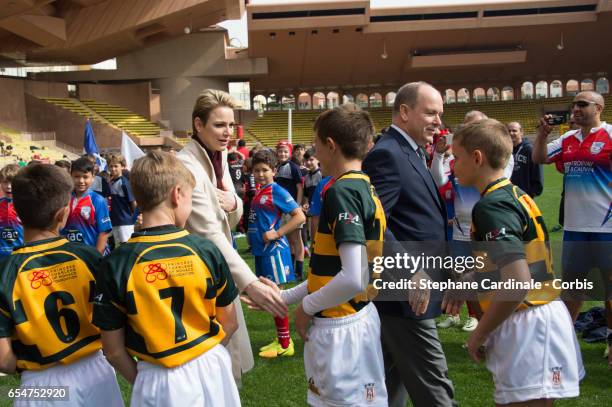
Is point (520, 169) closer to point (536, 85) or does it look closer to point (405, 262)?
point (405, 262)

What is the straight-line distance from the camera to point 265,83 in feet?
145

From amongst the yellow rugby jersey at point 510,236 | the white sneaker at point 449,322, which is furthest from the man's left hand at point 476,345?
the white sneaker at point 449,322

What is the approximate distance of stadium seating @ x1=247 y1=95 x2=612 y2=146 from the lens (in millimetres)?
42875

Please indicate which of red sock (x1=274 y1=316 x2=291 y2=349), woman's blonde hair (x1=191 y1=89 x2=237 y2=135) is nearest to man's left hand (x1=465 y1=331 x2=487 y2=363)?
woman's blonde hair (x1=191 y1=89 x2=237 y2=135)

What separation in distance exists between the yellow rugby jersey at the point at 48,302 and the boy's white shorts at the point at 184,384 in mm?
366

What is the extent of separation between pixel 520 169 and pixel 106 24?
98.3 feet

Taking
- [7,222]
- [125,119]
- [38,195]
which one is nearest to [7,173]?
[7,222]

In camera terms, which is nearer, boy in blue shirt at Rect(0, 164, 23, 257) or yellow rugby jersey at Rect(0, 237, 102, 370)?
yellow rugby jersey at Rect(0, 237, 102, 370)

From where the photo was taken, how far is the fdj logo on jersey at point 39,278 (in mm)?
2416

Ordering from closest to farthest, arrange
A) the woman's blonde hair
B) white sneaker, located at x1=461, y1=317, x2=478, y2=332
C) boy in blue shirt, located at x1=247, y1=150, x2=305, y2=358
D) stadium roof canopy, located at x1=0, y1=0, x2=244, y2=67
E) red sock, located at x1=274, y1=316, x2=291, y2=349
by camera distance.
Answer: the woman's blonde hair, red sock, located at x1=274, y1=316, x2=291, y2=349, boy in blue shirt, located at x1=247, y1=150, x2=305, y2=358, white sneaker, located at x1=461, y1=317, x2=478, y2=332, stadium roof canopy, located at x1=0, y1=0, x2=244, y2=67

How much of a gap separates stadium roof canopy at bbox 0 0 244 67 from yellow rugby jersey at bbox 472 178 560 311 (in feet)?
99.0

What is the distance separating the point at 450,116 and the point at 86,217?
41880 mm

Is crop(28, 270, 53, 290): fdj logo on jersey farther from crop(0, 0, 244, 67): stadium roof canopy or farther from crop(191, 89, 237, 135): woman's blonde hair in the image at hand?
crop(0, 0, 244, 67): stadium roof canopy

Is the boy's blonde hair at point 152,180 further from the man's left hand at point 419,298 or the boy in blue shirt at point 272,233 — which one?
the boy in blue shirt at point 272,233
